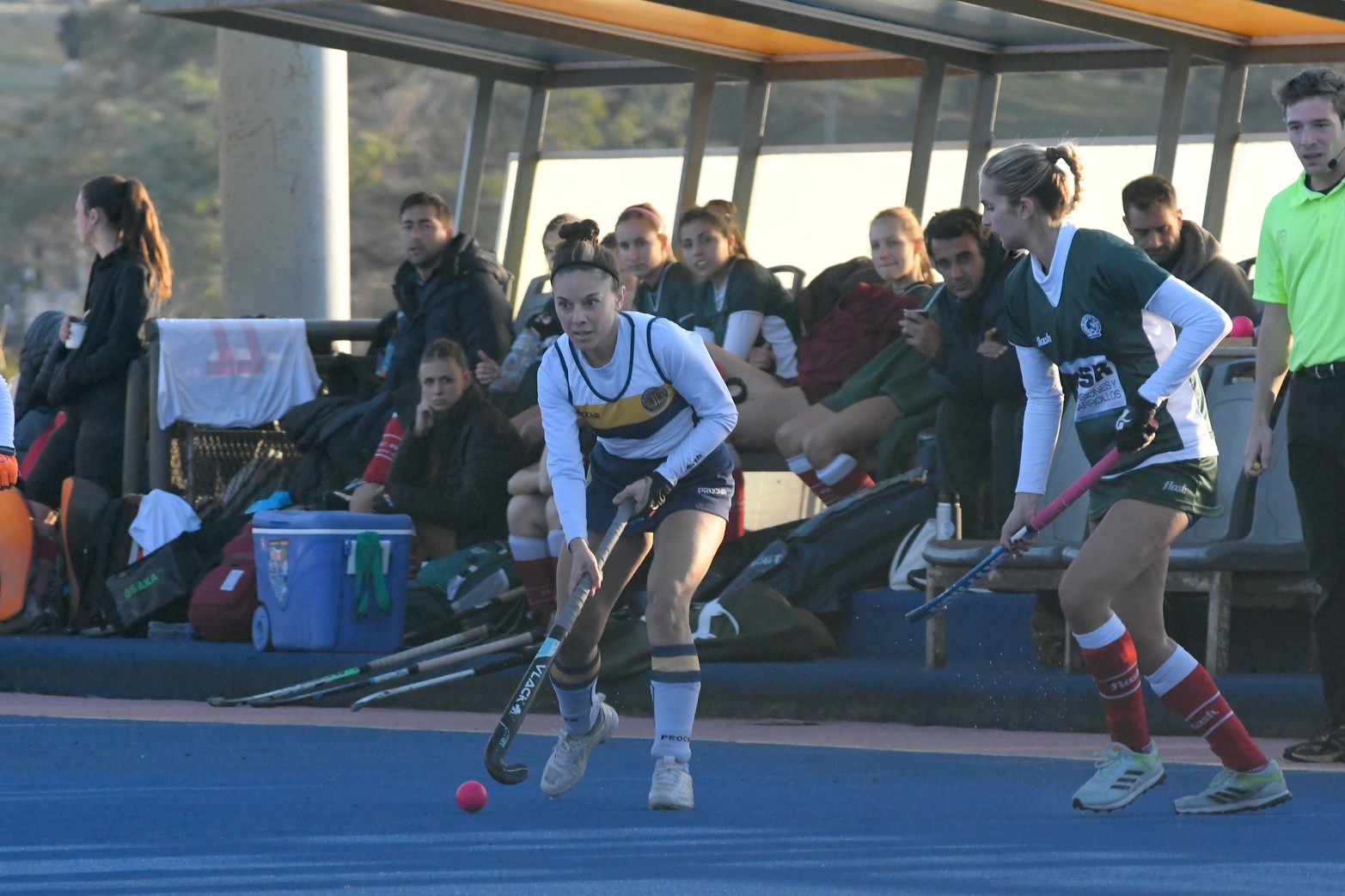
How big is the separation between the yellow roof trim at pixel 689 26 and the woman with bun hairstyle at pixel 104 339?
2.13 m

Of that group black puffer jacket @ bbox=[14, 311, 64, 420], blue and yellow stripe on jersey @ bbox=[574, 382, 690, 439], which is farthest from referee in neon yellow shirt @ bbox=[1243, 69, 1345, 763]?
black puffer jacket @ bbox=[14, 311, 64, 420]

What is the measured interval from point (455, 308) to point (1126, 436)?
5101 millimetres

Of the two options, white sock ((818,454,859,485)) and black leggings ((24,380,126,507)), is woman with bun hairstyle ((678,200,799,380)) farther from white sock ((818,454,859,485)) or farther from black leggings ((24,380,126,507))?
black leggings ((24,380,126,507))

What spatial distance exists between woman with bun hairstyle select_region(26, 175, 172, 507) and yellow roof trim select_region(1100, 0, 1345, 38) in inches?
179

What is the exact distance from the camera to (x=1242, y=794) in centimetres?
525

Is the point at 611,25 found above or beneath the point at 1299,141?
above

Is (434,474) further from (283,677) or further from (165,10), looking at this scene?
(165,10)

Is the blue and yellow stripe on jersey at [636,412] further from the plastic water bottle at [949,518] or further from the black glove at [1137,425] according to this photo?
the plastic water bottle at [949,518]

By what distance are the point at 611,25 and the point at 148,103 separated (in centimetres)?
4406

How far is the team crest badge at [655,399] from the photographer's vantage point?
565 centimetres

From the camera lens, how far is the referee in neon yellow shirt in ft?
19.6

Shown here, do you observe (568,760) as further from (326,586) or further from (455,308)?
(455,308)

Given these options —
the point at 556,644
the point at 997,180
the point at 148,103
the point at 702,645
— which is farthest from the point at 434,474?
the point at 148,103

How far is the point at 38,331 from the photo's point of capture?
35.6ft
